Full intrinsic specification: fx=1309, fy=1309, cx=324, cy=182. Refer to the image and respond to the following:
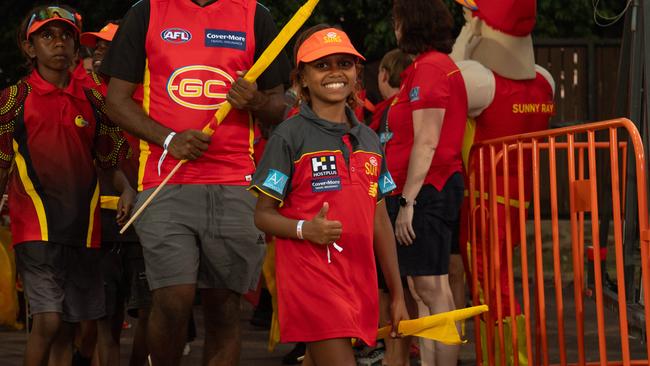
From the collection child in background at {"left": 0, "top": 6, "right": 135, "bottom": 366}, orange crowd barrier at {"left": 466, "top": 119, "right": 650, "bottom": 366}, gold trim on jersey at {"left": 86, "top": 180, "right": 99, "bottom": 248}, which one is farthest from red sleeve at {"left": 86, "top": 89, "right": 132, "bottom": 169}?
orange crowd barrier at {"left": 466, "top": 119, "right": 650, "bottom": 366}

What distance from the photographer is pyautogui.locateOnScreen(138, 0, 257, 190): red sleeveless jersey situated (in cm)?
589

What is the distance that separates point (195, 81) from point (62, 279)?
1487 mm

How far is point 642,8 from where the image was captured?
6.21 metres

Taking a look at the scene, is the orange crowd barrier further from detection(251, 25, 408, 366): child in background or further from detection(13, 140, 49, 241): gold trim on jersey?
detection(13, 140, 49, 241): gold trim on jersey

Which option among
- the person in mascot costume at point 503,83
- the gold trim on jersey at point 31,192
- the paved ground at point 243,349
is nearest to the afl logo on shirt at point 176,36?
the gold trim on jersey at point 31,192

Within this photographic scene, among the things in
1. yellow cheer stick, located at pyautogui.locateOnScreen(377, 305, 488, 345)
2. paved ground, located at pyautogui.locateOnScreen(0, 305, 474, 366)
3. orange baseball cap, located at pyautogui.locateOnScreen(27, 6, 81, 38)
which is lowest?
paved ground, located at pyautogui.locateOnScreen(0, 305, 474, 366)

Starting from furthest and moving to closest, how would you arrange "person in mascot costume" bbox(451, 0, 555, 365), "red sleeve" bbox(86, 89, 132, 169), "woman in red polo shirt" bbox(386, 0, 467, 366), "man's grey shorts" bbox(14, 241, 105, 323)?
"person in mascot costume" bbox(451, 0, 555, 365) < "woman in red polo shirt" bbox(386, 0, 467, 366) < "red sleeve" bbox(86, 89, 132, 169) < "man's grey shorts" bbox(14, 241, 105, 323)

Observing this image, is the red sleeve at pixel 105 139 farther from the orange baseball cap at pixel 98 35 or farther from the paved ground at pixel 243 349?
the paved ground at pixel 243 349

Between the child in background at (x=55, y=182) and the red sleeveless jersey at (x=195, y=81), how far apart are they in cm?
81

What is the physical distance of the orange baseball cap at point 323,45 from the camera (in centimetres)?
562

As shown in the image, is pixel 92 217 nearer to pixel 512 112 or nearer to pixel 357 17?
pixel 512 112

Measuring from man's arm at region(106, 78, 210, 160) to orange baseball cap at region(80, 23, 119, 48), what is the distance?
6.05 feet

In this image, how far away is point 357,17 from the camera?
16.0 m

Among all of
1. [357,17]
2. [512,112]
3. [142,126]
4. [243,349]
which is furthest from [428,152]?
[357,17]
